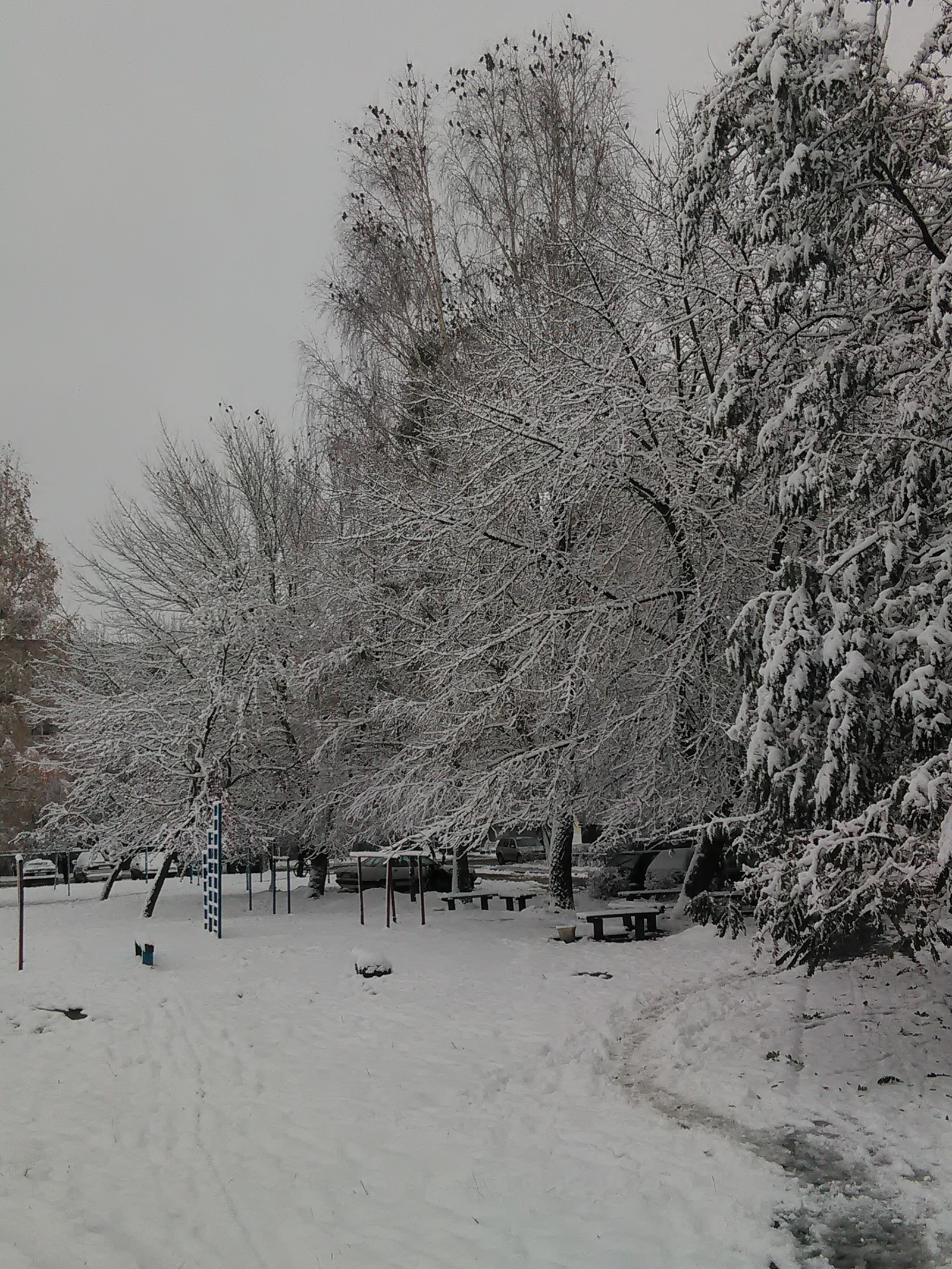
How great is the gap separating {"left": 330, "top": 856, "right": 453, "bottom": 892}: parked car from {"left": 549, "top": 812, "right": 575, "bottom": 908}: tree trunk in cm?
459

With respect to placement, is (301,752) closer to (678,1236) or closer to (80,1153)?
(80,1153)

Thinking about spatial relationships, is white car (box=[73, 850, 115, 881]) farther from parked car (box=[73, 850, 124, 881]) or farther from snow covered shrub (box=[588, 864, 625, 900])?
snow covered shrub (box=[588, 864, 625, 900])

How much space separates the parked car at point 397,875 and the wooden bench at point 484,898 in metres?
3.52

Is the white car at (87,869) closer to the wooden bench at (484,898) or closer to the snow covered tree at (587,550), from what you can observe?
the wooden bench at (484,898)

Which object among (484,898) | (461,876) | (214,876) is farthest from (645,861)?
(214,876)

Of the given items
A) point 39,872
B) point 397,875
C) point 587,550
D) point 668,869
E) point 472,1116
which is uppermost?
point 587,550

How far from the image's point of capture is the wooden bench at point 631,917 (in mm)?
13188

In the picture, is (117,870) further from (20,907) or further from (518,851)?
(518,851)

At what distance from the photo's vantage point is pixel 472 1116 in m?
6.28

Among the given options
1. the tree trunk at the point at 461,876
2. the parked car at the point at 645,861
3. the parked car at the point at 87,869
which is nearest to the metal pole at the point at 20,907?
the tree trunk at the point at 461,876

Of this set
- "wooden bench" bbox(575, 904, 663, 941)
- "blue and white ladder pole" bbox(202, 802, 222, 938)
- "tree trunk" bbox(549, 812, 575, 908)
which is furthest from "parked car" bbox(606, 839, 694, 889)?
"blue and white ladder pole" bbox(202, 802, 222, 938)

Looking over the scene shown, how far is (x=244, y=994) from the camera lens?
10.1m

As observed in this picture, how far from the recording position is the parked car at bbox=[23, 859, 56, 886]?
1089 inches

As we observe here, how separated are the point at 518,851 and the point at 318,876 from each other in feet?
55.0
